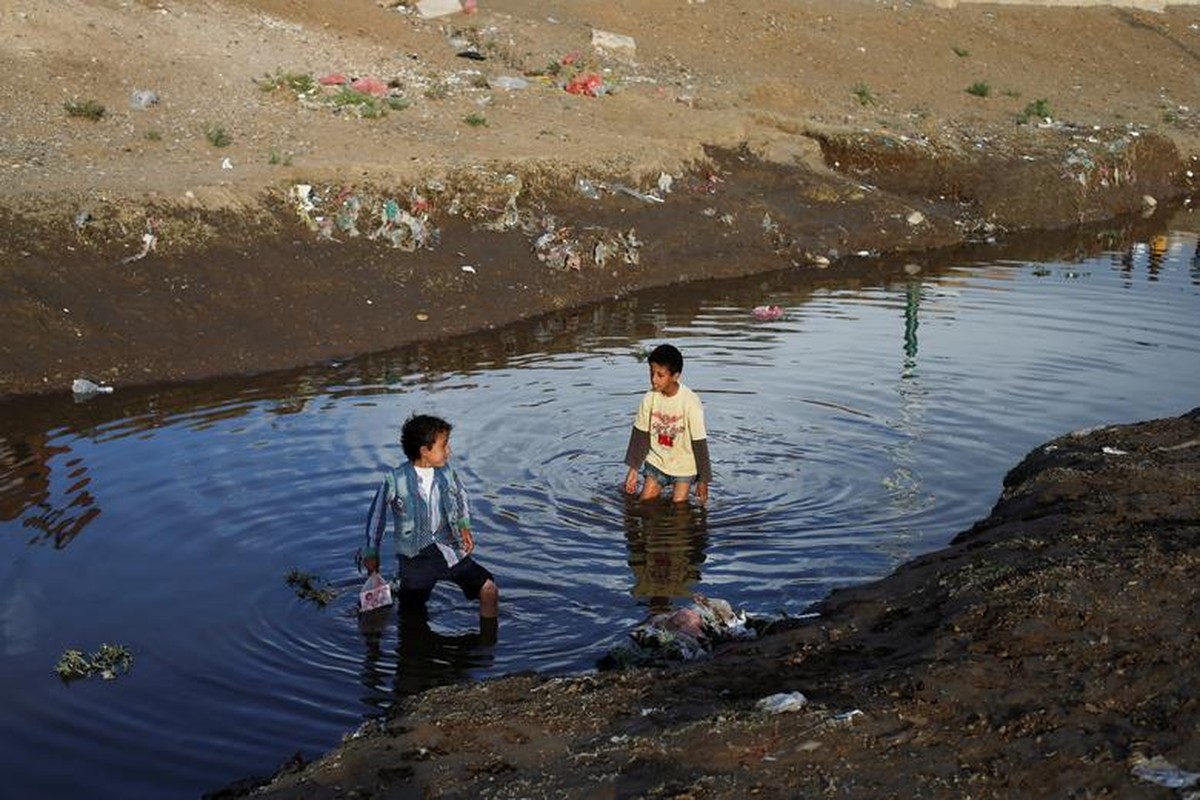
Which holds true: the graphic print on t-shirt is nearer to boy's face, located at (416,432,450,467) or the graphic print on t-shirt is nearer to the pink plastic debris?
boy's face, located at (416,432,450,467)

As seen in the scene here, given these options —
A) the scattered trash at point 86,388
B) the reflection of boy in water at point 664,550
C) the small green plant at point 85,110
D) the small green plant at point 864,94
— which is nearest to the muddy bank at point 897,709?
the reflection of boy in water at point 664,550

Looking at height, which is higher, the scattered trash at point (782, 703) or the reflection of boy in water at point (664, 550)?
the scattered trash at point (782, 703)

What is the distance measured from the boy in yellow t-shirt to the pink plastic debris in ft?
47.0

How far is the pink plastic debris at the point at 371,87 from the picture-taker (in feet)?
79.5

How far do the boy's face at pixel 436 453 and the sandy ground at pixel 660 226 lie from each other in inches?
63.0

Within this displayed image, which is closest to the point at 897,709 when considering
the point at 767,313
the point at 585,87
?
the point at 767,313

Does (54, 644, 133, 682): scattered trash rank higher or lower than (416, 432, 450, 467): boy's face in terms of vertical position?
lower

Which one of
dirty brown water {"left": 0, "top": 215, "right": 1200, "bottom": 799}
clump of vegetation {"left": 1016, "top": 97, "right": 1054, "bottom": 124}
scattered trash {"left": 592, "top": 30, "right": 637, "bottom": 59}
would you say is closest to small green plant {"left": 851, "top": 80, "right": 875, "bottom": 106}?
clump of vegetation {"left": 1016, "top": 97, "right": 1054, "bottom": 124}

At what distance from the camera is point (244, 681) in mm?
8352

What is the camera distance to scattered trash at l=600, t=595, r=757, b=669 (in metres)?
8.39

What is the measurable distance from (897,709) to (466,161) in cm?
1630

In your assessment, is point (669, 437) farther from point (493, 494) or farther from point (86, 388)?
point (86, 388)

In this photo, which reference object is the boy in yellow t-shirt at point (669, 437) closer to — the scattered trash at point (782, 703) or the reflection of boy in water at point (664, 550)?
the reflection of boy in water at point (664, 550)

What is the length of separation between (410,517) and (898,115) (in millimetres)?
22738
